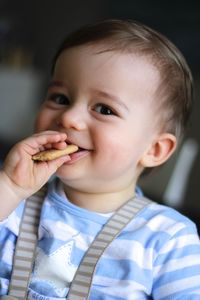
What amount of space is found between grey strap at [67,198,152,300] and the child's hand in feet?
0.40

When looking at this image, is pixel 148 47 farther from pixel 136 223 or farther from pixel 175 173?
pixel 175 173

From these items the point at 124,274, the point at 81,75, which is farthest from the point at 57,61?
the point at 124,274

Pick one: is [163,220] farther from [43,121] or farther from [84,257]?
[43,121]

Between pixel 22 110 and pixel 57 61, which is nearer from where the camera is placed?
pixel 57 61

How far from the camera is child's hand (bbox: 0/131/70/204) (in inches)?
25.5

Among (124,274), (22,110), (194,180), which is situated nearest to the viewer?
(124,274)

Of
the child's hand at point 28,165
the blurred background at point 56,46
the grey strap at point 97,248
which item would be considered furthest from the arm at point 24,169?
the blurred background at point 56,46

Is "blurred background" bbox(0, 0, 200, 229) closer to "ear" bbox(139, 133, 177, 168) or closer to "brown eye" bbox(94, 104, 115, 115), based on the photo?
"ear" bbox(139, 133, 177, 168)

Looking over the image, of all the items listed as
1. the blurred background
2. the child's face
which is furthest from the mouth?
the blurred background

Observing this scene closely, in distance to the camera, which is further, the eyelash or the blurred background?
the blurred background

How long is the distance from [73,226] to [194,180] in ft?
2.39

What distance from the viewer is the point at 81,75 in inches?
27.5

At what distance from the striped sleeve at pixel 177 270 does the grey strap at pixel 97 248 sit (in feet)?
0.24

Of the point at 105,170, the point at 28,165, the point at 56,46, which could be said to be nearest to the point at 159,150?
the point at 105,170
